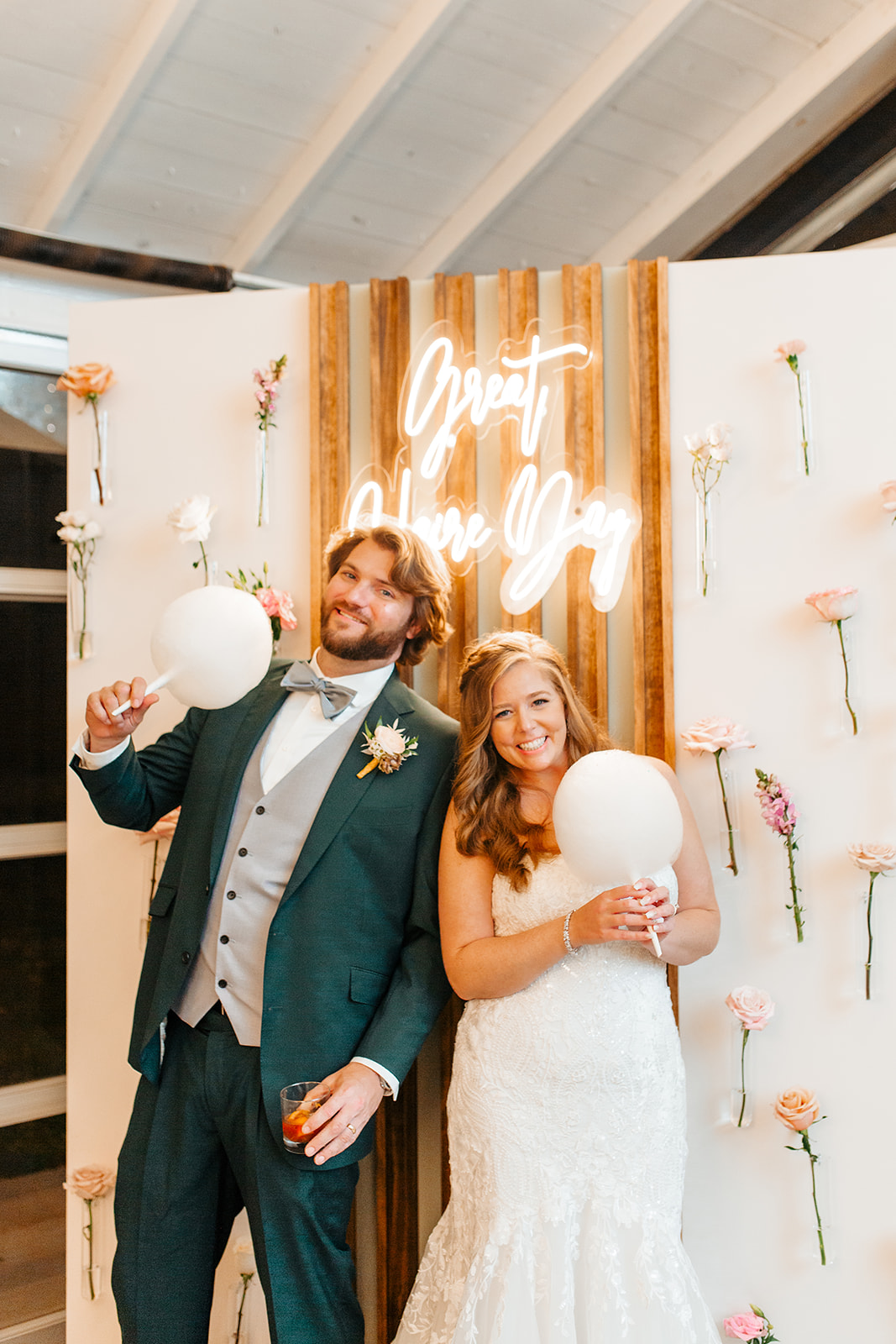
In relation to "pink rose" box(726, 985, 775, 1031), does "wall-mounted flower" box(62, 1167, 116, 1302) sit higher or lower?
lower

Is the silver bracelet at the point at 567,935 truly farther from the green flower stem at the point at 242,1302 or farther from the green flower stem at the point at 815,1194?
the green flower stem at the point at 242,1302

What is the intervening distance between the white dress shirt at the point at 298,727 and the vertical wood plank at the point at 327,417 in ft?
1.17

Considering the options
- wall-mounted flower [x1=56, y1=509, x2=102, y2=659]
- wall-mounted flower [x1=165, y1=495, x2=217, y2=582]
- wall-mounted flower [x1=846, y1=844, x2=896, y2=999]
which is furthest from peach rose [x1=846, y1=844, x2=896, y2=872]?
wall-mounted flower [x1=56, y1=509, x2=102, y2=659]

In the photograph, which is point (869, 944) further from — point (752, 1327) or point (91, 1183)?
point (91, 1183)

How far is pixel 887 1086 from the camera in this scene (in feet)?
7.59

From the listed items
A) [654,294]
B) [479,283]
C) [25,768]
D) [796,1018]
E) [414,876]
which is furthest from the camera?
[25,768]

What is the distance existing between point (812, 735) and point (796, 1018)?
2.27 feet

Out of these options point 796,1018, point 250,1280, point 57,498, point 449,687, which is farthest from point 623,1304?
point 57,498

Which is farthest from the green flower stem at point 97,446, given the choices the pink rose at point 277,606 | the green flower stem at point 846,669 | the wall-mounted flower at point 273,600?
the green flower stem at point 846,669

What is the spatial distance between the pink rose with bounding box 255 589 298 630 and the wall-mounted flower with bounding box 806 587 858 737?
133 cm

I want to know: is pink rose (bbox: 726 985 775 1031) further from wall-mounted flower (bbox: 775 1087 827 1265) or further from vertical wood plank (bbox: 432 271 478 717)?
vertical wood plank (bbox: 432 271 478 717)

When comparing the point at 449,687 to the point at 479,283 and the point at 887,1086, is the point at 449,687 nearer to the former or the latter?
the point at 479,283

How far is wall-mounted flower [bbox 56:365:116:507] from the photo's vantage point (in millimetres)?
2727

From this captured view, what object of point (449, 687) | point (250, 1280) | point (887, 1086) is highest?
point (449, 687)
